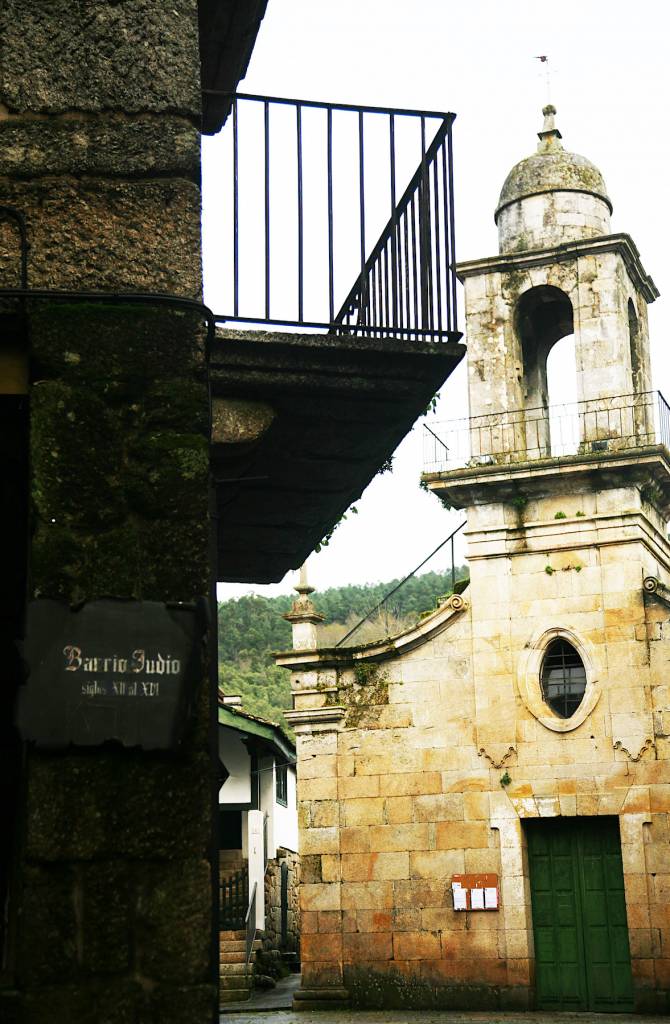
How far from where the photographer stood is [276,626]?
2847 inches

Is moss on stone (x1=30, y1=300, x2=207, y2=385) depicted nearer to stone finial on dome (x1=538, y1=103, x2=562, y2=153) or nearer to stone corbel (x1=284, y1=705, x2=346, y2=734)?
stone corbel (x1=284, y1=705, x2=346, y2=734)

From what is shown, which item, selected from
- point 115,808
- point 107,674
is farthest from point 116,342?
point 115,808

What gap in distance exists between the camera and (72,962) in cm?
421

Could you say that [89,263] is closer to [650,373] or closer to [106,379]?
[106,379]

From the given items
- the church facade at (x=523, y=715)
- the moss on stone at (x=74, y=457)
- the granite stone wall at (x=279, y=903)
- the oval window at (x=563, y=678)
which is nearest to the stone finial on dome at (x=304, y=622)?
the church facade at (x=523, y=715)

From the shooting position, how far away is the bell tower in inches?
851

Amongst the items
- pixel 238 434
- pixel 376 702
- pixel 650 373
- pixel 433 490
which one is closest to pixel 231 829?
pixel 376 702

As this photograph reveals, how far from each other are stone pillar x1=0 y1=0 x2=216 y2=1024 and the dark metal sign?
62 mm

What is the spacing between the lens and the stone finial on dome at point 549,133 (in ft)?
78.2

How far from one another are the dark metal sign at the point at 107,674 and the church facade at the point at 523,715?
17124mm

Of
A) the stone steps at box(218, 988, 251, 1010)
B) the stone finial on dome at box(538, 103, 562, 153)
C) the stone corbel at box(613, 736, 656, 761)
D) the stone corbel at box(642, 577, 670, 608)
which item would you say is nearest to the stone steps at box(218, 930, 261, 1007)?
the stone steps at box(218, 988, 251, 1010)

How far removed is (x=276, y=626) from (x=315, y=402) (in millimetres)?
66925

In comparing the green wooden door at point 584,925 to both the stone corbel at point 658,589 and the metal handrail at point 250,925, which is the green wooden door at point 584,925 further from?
the metal handrail at point 250,925

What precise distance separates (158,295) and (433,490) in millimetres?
17857
